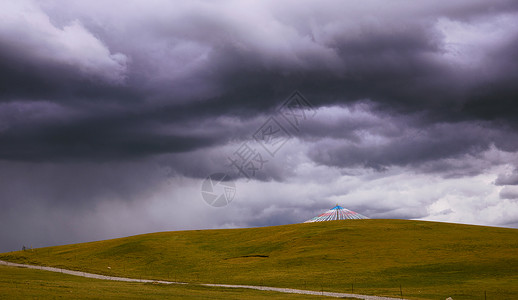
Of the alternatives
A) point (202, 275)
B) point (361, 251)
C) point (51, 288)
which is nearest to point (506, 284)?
point (361, 251)

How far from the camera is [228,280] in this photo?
6581 centimetres

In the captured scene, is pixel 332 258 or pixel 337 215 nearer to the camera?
pixel 332 258

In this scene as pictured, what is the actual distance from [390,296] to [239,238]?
63.7m

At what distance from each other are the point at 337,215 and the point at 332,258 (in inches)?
2102

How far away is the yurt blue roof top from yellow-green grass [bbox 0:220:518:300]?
17.1 meters

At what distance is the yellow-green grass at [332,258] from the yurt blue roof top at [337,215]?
56.3ft

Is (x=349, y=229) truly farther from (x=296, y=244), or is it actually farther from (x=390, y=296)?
(x=390, y=296)

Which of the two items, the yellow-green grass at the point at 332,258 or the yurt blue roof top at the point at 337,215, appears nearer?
the yellow-green grass at the point at 332,258

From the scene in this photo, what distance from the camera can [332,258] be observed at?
254ft

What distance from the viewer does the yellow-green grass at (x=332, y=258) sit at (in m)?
57.7

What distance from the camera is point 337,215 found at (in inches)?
5118

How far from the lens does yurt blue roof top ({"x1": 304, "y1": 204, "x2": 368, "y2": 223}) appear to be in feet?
420

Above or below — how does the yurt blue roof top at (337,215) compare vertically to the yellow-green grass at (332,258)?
above

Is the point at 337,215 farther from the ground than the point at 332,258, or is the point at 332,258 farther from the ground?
the point at 337,215
